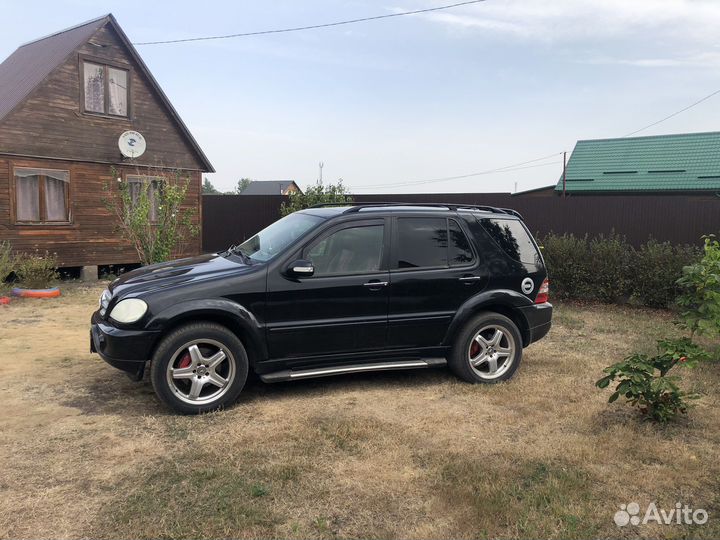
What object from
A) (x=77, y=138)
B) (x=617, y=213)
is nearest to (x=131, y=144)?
(x=77, y=138)

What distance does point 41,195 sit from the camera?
41.3 feet

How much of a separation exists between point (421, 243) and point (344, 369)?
4.65 ft

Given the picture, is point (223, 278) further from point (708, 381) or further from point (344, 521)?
point (708, 381)

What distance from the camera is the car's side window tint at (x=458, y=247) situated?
17.8 feet

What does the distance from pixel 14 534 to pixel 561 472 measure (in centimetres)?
310

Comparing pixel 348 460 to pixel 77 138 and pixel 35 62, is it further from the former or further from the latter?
pixel 35 62

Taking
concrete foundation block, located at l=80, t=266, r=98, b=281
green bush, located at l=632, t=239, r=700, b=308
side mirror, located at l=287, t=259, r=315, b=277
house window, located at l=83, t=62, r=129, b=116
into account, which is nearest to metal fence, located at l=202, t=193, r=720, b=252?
green bush, located at l=632, t=239, r=700, b=308

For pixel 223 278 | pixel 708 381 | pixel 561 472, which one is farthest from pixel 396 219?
pixel 708 381

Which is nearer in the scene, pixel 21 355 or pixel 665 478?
pixel 665 478

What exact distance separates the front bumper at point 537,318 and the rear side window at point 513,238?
0.48 metres

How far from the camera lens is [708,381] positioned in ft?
18.3

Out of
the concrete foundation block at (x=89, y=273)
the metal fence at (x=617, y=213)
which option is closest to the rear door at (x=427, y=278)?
the metal fence at (x=617, y=213)

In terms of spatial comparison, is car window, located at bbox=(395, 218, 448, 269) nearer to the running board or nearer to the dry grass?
the running board

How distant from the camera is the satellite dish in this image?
1360 centimetres
